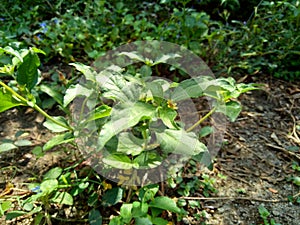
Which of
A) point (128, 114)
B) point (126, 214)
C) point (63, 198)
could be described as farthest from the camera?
point (63, 198)

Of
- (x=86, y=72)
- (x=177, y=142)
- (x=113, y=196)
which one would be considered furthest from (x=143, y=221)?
(x=86, y=72)

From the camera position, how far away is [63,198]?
47.7 inches

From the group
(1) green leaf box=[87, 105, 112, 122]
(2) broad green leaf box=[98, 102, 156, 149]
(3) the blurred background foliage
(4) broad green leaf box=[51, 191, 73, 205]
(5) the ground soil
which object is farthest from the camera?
(3) the blurred background foliage

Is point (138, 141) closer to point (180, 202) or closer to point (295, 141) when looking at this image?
point (180, 202)

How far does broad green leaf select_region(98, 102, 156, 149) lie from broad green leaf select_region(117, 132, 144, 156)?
0.51 ft

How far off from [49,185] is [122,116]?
0.43 m

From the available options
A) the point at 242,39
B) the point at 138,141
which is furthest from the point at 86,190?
the point at 242,39

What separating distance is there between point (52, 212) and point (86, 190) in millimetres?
152

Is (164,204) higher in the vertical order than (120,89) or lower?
lower

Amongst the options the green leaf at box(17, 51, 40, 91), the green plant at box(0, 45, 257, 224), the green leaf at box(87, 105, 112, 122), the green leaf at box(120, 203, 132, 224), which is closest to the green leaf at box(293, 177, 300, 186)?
the green plant at box(0, 45, 257, 224)

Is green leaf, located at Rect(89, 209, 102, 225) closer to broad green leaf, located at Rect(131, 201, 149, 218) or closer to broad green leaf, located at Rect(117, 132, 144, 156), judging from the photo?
broad green leaf, located at Rect(131, 201, 149, 218)

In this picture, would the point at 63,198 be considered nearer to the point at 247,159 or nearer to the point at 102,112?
the point at 102,112

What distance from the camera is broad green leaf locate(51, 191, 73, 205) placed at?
120 cm

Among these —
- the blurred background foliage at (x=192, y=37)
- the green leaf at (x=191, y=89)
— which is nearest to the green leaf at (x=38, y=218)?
the green leaf at (x=191, y=89)
